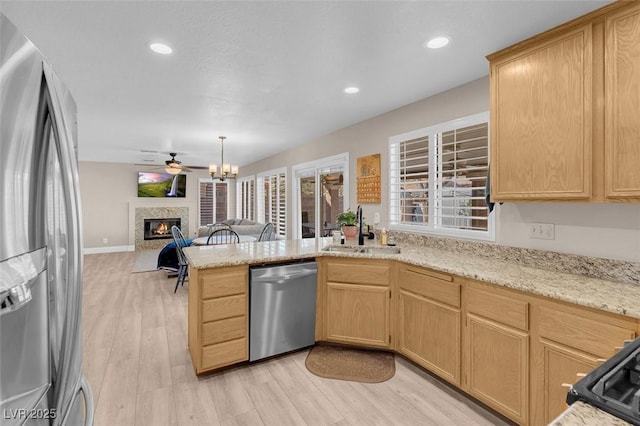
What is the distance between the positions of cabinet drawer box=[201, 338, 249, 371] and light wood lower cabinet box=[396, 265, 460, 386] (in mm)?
1311

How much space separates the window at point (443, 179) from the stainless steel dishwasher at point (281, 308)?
133cm

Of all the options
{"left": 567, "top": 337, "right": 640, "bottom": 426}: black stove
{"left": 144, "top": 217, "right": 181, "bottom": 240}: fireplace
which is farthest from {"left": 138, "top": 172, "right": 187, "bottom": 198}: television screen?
{"left": 567, "top": 337, "right": 640, "bottom": 426}: black stove

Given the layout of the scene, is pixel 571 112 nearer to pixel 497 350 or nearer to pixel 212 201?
pixel 497 350

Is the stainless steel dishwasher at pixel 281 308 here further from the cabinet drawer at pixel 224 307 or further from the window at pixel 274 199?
the window at pixel 274 199

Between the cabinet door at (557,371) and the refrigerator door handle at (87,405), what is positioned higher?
the refrigerator door handle at (87,405)

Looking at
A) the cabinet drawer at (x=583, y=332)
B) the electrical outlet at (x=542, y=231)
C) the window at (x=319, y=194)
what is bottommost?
the cabinet drawer at (x=583, y=332)

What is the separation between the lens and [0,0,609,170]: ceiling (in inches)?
70.3

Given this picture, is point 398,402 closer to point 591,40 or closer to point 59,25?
point 591,40

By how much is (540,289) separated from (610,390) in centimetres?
110

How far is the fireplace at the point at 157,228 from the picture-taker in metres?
8.87

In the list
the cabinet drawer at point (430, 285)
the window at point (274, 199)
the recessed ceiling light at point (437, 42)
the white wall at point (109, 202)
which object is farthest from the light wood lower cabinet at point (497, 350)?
the white wall at point (109, 202)

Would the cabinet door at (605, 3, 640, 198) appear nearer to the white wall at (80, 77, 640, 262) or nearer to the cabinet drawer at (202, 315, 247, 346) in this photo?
the white wall at (80, 77, 640, 262)

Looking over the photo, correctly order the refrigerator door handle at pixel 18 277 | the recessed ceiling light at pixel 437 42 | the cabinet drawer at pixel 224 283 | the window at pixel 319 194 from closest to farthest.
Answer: the refrigerator door handle at pixel 18 277 < the recessed ceiling light at pixel 437 42 < the cabinet drawer at pixel 224 283 < the window at pixel 319 194

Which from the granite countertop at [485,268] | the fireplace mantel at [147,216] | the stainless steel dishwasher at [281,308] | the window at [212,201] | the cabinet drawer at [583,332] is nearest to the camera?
the cabinet drawer at [583,332]
